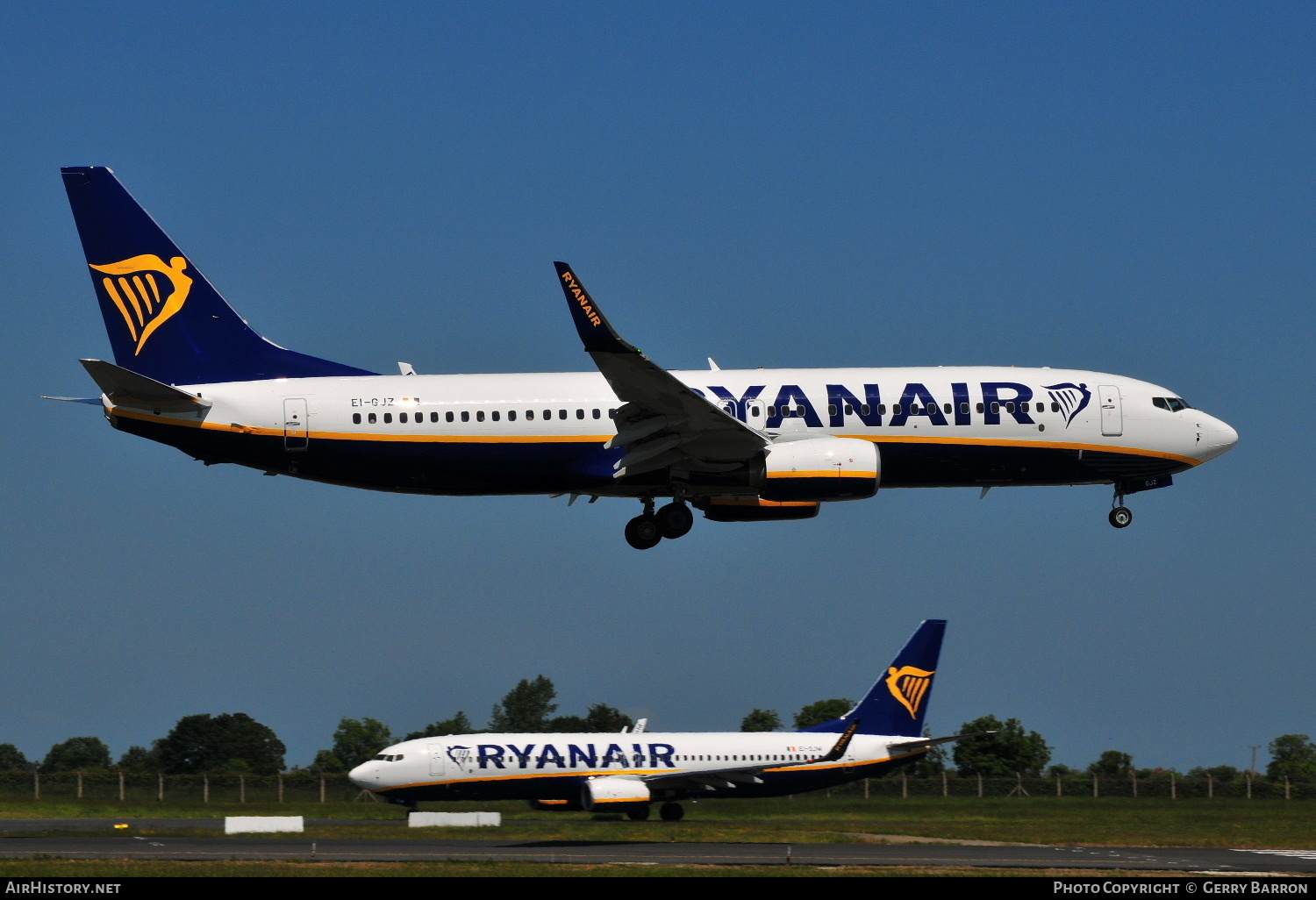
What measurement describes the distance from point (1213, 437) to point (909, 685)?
21.2m

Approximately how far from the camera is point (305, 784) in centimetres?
7494

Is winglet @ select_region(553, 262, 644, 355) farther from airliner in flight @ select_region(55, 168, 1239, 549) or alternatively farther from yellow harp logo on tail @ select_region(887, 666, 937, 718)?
yellow harp logo on tail @ select_region(887, 666, 937, 718)

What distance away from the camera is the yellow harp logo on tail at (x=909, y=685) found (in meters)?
64.2

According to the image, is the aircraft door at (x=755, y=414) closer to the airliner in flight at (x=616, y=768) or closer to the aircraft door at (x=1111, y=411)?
the aircraft door at (x=1111, y=411)

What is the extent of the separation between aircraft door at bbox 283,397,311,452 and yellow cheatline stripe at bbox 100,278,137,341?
6145 millimetres

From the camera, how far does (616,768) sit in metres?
58.6

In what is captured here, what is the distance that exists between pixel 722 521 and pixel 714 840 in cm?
1125

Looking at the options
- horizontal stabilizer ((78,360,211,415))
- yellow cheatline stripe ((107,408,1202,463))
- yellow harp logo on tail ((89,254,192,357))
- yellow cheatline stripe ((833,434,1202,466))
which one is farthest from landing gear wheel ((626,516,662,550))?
yellow harp logo on tail ((89,254,192,357))

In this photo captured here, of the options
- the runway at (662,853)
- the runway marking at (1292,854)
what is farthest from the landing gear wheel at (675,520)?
the runway marking at (1292,854)

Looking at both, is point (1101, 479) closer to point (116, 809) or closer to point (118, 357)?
point (118, 357)

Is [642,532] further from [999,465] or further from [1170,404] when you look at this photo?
[1170,404]

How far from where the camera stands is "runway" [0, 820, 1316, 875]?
136 ft

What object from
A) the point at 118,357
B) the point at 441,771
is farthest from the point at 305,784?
the point at 118,357

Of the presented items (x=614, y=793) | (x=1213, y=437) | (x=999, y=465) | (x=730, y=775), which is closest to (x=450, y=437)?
(x=999, y=465)
